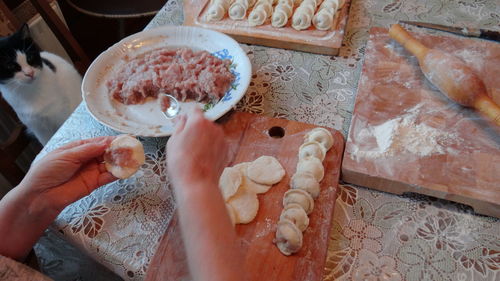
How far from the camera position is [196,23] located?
1471 mm

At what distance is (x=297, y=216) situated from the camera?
0.82 metres

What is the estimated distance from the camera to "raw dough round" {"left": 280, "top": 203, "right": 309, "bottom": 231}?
82 cm

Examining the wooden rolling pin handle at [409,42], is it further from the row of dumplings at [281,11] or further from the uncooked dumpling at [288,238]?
the uncooked dumpling at [288,238]

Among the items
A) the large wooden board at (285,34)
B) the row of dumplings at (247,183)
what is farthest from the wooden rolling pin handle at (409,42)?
the row of dumplings at (247,183)

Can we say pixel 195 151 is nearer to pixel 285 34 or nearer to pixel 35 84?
pixel 285 34

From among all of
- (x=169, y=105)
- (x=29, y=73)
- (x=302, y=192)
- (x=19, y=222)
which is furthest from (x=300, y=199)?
(x=29, y=73)

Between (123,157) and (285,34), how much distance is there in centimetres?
79

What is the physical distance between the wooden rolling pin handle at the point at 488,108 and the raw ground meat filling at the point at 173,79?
741 mm

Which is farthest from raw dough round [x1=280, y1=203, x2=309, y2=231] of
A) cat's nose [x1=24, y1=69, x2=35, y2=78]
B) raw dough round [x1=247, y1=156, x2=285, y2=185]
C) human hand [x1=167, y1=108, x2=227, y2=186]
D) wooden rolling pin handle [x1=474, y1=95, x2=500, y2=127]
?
cat's nose [x1=24, y1=69, x2=35, y2=78]

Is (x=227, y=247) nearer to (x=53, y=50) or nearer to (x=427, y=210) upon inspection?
(x=427, y=210)

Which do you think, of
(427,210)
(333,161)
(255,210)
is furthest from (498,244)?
(255,210)

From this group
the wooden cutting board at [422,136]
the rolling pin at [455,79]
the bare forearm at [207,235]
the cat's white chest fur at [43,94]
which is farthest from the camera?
the cat's white chest fur at [43,94]

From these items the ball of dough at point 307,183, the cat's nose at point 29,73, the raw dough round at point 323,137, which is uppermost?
the cat's nose at point 29,73

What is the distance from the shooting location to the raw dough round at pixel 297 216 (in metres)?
0.82
